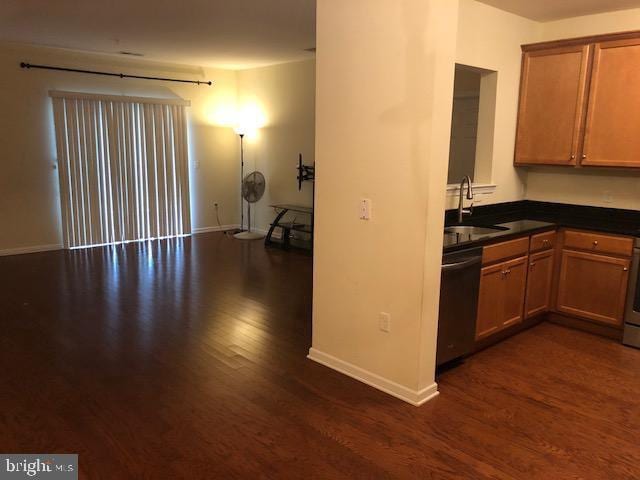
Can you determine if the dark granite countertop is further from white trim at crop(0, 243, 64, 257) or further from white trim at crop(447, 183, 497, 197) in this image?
white trim at crop(0, 243, 64, 257)

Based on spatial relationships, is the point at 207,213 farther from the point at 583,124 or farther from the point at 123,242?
the point at 583,124

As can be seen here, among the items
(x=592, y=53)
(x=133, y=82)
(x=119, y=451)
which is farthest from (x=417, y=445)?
(x=133, y=82)

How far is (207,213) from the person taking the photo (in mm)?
8234

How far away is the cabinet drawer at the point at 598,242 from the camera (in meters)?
3.77

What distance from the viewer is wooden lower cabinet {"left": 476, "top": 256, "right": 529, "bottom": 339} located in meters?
3.50

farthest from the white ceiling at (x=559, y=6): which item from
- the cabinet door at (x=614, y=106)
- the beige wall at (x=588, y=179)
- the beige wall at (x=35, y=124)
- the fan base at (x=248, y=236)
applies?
the beige wall at (x=35, y=124)

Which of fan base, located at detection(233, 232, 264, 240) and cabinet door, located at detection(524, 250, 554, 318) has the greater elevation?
cabinet door, located at detection(524, 250, 554, 318)

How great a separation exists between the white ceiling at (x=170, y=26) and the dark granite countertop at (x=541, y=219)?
89.3 inches

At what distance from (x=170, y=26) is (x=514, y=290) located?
400 centimetres

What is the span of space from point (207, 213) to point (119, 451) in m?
6.05

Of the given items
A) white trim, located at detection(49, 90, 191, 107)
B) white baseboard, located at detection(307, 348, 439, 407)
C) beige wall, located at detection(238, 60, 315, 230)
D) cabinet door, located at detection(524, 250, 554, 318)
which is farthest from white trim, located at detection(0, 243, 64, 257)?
cabinet door, located at detection(524, 250, 554, 318)

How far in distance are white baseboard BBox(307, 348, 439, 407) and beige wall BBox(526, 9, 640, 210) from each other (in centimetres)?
252

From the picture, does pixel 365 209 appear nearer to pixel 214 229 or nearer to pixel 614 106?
pixel 614 106

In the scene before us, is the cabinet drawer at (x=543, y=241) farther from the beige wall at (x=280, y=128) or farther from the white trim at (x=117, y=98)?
the white trim at (x=117, y=98)
